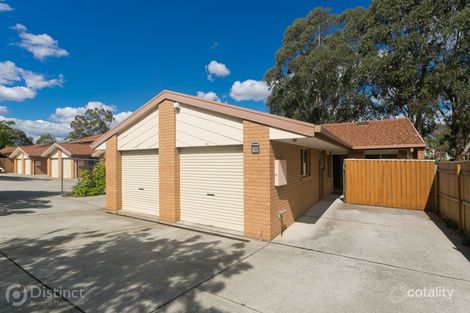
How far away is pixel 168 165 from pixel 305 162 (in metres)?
4.96

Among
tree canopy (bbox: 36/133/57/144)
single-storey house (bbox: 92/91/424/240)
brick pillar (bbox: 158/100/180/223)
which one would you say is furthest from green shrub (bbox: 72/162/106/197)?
tree canopy (bbox: 36/133/57/144)

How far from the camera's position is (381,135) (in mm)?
14531

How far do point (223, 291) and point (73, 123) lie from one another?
6911 cm

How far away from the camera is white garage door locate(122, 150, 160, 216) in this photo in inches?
337

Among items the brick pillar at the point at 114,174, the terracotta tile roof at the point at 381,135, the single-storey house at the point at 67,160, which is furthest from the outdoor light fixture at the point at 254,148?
the single-storey house at the point at 67,160

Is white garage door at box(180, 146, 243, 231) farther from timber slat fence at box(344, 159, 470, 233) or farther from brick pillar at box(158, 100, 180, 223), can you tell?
timber slat fence at box(344, 159, 470, 233)

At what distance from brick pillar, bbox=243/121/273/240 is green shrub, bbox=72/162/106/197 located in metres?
11.4

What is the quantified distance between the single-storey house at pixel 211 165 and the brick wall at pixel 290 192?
2cm

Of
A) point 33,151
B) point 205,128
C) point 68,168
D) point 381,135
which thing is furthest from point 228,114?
point 33,151

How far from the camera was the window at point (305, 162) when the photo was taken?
874 cm

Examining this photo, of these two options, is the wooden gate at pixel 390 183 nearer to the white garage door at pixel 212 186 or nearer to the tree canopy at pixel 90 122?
the white garage door at pixel 212 186

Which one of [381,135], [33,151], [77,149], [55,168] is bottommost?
[55,168]

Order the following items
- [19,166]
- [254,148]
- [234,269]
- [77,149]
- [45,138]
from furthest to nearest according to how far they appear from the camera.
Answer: [45,138] → [19,166] → [77,149] → [254,148] → [234,269]

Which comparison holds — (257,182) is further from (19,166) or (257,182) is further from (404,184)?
(19,166)
